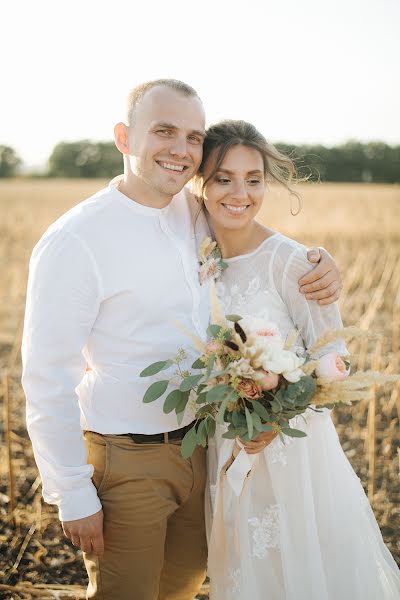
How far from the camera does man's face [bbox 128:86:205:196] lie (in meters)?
2.73

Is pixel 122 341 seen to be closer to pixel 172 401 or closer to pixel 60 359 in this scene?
pixel 60 359

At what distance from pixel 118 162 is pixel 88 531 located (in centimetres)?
5827

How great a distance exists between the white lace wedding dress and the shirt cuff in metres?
0.59

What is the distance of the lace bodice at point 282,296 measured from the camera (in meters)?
2.83

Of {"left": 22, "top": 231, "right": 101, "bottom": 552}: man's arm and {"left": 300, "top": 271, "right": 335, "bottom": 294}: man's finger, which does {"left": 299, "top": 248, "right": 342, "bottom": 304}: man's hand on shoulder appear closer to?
{"left": 300, "top": 271, "right": 335, "bottom": 294}: man's finger

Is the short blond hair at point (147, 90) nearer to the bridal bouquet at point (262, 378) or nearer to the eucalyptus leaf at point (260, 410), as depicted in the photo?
the bridal bouquet at point (262, 378)

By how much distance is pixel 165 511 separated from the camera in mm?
2744

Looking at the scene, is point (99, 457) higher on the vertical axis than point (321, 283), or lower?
lower

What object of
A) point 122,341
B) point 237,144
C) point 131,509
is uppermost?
point 237,144

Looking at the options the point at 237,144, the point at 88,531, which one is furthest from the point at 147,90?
the point at 88,531

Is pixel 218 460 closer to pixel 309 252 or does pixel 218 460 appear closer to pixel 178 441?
pixel 178 441

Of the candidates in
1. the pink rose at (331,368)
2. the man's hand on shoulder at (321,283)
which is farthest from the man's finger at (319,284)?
the pink rose at (331,368)

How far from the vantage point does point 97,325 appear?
8.72ft

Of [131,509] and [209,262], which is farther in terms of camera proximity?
[209,262]
